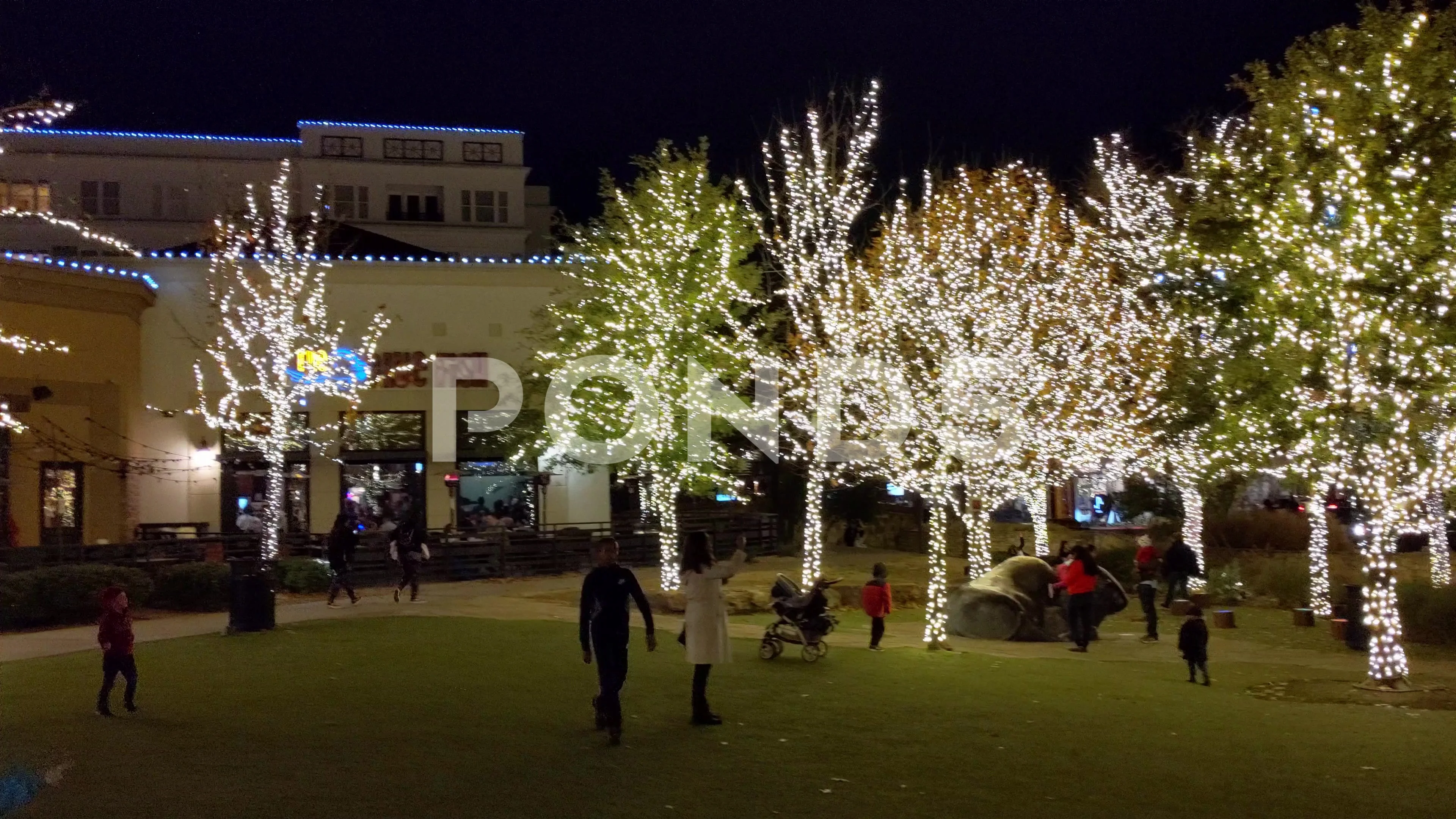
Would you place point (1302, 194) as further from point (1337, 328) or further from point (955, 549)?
point (955, 549)

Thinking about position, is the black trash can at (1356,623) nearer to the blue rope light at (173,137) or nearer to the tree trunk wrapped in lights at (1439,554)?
the tree trunk wrapped in lights at (1439,554)

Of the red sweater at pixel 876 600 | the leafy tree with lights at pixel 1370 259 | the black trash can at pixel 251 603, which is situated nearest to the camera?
the leafy tree with lights at pixel 1370 259

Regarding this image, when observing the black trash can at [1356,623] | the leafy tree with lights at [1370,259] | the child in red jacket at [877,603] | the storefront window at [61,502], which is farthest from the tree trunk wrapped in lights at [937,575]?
the storefront window at [61,502]

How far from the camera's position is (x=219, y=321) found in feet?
104

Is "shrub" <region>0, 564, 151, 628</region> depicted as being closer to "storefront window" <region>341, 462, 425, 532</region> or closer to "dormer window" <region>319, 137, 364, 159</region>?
"storefront window" <region>341, 462, 425, 532</region>

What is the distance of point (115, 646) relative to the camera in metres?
11.5

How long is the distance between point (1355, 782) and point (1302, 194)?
7984mm

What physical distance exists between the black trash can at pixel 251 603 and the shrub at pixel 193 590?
4.11 metres

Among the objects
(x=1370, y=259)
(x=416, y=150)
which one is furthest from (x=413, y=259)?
(x=1370, y=259)

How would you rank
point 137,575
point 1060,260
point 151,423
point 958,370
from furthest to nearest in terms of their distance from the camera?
point 151,423, point 1060,260, point 137,575, point 958,370

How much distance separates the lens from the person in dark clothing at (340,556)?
22.3 meters

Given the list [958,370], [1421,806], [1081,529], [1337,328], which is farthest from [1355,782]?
[1081,529]

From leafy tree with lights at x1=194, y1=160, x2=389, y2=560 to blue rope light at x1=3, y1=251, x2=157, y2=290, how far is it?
86.2 inches

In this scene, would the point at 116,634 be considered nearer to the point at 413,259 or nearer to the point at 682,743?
the point at 682,743
